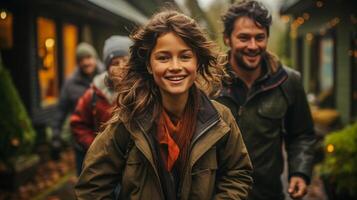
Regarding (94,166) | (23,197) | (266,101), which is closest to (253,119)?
(266,101)

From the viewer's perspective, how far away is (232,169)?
261cm

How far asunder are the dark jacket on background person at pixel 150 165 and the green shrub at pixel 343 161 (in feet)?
11.5

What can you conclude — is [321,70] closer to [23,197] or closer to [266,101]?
[23,197]

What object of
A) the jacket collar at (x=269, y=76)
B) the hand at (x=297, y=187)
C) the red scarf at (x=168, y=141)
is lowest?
the hand at (x=297, y=187)

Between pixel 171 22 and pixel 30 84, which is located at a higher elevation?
pixel 171 22

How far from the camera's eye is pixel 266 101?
3.51 m

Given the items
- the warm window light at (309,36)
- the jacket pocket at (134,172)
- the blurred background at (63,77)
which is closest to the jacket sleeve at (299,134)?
the blurred background at (63,77)

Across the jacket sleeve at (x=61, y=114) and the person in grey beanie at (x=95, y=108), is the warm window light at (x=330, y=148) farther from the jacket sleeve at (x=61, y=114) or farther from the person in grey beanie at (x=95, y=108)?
the jacket sleeve at (x=61, y=114)

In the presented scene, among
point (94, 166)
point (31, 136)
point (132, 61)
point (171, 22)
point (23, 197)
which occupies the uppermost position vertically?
point (171, 22)

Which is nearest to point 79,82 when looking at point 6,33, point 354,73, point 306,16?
point 6,33

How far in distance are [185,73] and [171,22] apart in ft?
0.85

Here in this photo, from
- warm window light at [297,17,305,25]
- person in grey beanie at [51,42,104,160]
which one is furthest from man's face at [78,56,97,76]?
warm window light at [297,17,305,25]

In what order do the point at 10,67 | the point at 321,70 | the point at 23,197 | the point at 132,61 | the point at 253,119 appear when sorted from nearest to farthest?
the point at 132,61
the point at 253,119
the point at 23,197
the point at 10,67
the point at 321,70

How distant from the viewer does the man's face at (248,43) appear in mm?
3465
